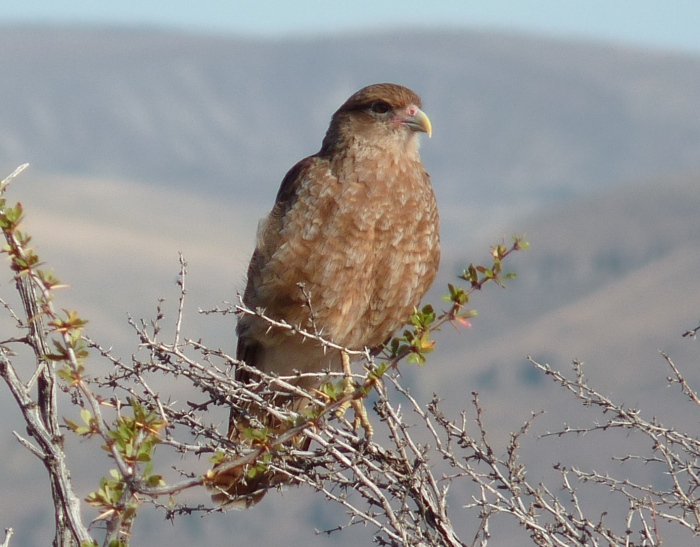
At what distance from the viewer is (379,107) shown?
5711 millimetres

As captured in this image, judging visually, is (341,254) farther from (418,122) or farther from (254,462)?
(254,462)

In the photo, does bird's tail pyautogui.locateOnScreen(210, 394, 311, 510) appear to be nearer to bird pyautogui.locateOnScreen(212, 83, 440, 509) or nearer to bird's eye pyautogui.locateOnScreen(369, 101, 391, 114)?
bird pyautogui.locateOnScreen(212, 83, 440, 509)

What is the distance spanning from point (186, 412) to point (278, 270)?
1442 millimetres

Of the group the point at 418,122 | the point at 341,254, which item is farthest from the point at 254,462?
the point at 418,122

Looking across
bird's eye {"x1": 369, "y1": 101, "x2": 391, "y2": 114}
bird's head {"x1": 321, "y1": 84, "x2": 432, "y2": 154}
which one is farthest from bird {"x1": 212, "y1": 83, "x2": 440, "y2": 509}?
bird's eye {"x1": 369, "y1": 101, "x2": 391, "y2": 114}

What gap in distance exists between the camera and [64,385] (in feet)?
Answer: 10.7

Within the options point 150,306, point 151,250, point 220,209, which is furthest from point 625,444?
point 220,209

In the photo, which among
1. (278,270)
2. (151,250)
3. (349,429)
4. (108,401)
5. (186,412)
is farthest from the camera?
(151,250)

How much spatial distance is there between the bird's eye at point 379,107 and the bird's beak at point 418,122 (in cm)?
11

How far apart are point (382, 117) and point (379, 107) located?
55 mm

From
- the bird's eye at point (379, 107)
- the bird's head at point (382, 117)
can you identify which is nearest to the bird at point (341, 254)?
the bird's head at point (382, 117)

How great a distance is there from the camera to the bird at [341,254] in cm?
511

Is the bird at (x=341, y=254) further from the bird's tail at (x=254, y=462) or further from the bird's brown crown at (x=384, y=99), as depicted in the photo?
the bird's brown crown at (x=384, y=99)

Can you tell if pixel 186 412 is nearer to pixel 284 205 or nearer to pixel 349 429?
pixel 349 429
